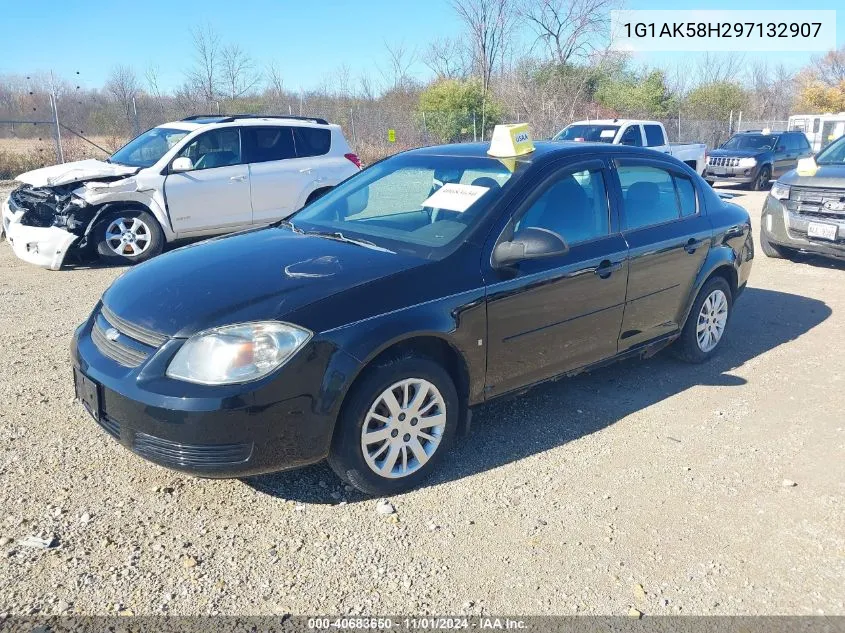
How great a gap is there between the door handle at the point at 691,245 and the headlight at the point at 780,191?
15.6 feet

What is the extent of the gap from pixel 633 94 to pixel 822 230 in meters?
26.9

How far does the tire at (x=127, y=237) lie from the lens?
832 cm

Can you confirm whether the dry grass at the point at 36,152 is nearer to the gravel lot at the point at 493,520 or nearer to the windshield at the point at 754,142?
the gravel lot at the point at 493,520

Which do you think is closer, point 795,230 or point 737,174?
point 795,230

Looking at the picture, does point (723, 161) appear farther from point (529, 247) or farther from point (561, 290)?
point (529, 247)

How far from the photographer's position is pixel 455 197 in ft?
13.3

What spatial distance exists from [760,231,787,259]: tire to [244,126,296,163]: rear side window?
6.44 metres

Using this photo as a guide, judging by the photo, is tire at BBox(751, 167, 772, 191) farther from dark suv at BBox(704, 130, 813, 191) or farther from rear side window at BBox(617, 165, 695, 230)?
rear side window at BBox(617, 165, 695, 230)

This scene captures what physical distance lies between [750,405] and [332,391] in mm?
3027

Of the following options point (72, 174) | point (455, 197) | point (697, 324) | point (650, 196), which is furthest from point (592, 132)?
point (455, 197)

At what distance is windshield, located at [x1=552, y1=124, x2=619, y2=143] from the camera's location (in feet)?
49.2

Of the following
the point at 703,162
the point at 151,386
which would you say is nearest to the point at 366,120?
the point at 703,162

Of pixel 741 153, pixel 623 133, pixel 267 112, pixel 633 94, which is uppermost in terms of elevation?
pixel 633 94

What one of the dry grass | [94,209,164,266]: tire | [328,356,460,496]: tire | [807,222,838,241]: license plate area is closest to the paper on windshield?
[328,356,460,496]: tire
